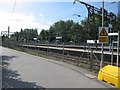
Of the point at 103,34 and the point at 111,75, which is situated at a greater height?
the point at 103,34

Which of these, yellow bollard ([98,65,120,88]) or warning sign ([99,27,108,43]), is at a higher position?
warning sign ([99,27,108,43])

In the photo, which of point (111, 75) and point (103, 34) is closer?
point (111, 75)

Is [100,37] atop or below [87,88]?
atop

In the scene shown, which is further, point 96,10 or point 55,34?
point 55,34

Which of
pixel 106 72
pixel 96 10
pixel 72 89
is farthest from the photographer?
pixel 96 10

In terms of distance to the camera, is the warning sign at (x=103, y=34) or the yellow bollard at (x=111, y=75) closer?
the yellow bollard at (x=111, y=75)

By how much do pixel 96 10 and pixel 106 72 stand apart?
3081 cm

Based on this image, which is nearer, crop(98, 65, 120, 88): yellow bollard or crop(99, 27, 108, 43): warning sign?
crop(98, 65, 120, 88): yellow bollard

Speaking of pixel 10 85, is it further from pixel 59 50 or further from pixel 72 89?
pixel 59 50

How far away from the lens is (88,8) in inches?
1436

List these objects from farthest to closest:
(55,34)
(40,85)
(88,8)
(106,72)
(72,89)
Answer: (55,34) → (88,8) → (106,72) → (40,85) → (72,89)

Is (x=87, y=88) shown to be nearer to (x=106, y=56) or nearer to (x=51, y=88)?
(x=51, y=88)

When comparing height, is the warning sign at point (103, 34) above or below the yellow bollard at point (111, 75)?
above

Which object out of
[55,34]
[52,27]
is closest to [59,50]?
[55,34]
